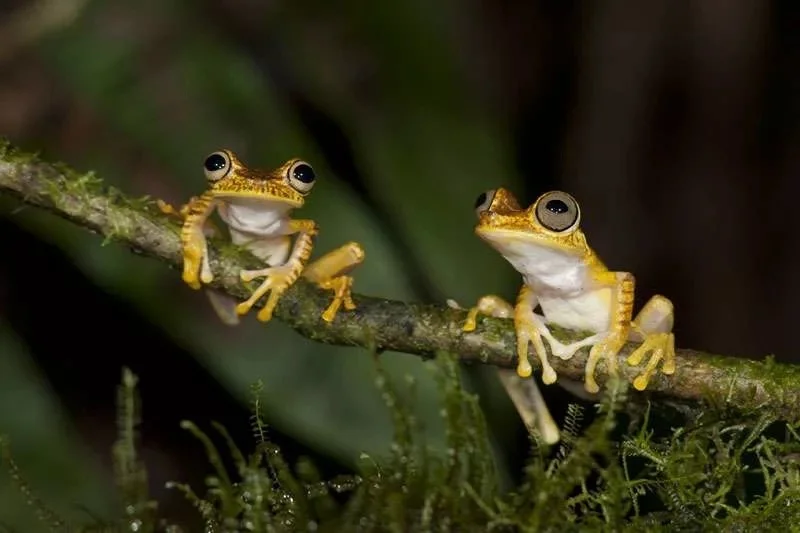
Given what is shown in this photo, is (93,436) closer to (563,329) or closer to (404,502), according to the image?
(563,329)

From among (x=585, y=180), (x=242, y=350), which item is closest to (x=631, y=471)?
(x=242, y=350)

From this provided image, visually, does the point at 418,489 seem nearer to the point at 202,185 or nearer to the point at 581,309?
the point at 581,309

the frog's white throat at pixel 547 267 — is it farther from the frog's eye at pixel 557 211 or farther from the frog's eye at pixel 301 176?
the frog's eye at pixel 301 176

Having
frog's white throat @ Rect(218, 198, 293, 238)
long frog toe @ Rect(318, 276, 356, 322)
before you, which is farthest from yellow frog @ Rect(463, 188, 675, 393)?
frog's white throat @ Rect(218, 198, 293, 238)

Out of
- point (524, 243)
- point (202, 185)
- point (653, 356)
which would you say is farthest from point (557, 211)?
point (202, 185)

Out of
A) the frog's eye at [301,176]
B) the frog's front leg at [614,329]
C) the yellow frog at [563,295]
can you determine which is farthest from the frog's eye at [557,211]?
the frog's eye at [301,176]

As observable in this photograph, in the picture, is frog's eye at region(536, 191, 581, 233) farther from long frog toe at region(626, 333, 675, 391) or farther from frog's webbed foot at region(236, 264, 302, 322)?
frog's webbed foot at region(236, 264, 302, 322)
